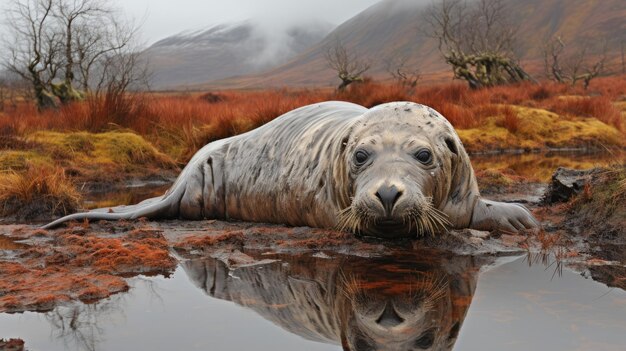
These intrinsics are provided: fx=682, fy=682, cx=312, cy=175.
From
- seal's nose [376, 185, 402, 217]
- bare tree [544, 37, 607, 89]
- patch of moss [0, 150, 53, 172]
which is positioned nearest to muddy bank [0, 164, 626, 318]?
seal's nose [376, 185, 402, 217]

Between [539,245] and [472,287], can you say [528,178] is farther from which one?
[472,287]

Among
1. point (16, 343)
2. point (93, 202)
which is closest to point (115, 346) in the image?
point (16, 343)

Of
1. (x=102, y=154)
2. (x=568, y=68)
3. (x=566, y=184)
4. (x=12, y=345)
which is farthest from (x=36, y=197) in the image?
(x=568, y=68)

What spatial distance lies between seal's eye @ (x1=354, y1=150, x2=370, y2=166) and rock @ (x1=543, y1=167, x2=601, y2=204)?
233 centimetres

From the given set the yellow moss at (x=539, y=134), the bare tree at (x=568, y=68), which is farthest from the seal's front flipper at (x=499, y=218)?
the bare tree at (x=568, y=68)

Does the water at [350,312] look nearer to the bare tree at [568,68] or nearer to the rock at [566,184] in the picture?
the rock at [566,184]

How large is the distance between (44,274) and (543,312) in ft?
8.72

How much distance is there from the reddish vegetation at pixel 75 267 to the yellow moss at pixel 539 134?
440 inches

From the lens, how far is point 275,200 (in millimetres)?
5797

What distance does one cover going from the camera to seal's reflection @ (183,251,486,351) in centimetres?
266

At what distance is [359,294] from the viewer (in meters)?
3.29

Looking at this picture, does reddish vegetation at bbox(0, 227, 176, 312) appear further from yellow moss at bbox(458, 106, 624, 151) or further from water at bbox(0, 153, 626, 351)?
yellow moss at bbox(458, 106, 624, 151)

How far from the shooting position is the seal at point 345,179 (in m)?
4.27

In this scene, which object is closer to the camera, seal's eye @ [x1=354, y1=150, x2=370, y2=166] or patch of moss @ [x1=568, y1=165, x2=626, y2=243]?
seal's eye @ [x1=354, y1=150, x2=370, y2=166]
